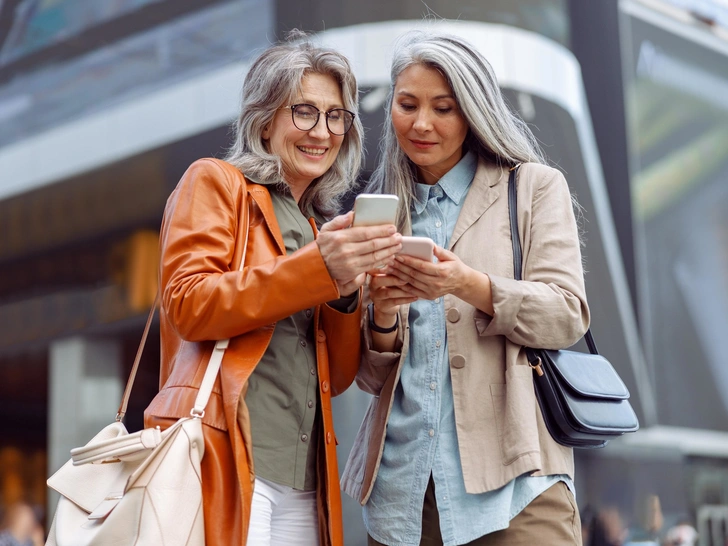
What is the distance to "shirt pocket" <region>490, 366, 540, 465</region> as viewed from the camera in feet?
7.41

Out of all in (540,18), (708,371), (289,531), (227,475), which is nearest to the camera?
(227,475)

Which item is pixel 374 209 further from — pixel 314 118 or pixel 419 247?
pixel 314 118

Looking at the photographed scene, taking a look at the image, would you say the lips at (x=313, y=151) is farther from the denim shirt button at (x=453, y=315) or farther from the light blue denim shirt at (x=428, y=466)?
the denim shirt button at (x=453, y=315)

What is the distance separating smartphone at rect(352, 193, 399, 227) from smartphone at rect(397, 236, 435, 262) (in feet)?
0.26

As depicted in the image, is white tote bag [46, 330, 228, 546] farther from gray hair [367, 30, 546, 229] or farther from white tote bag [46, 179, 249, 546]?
gray hair [367, 30, 546, 229]

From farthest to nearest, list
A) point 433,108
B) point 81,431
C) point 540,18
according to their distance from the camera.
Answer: point 81,431, point 540,18, point 433,108

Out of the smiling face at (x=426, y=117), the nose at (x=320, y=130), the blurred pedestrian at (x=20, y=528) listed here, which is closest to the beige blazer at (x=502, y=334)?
the smiling face at (x=426, y=117)

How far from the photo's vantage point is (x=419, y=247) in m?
2.22

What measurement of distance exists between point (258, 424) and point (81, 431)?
7813mm

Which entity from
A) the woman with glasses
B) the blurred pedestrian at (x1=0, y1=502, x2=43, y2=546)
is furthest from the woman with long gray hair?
the blurred pedestrian at (x1=0, y1=502, x2=43, y2=546)

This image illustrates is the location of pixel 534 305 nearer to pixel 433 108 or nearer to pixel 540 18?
pixel 433 108

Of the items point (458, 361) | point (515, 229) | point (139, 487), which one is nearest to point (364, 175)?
point (515, 229)

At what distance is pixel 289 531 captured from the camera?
2381 mm

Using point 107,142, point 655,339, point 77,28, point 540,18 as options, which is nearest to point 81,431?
point 107,142
